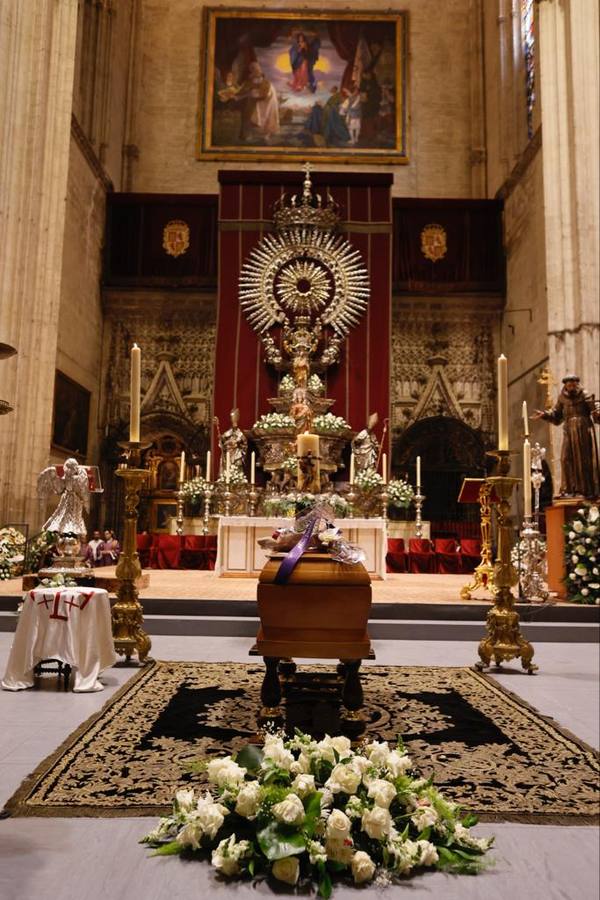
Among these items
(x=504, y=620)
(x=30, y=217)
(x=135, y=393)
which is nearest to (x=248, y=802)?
(x=135, y=393)

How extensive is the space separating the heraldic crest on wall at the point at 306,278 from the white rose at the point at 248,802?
13.2m

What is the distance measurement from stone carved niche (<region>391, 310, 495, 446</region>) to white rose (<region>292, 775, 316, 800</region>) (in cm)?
1505

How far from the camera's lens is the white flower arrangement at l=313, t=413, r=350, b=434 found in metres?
13.3

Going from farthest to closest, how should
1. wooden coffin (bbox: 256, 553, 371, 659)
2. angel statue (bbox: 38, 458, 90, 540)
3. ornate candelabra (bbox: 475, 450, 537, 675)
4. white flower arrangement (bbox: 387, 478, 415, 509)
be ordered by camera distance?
white flower arrangement (bbox: 387, 478, 415, 509), angel statue (bbox: 38, 458, 90, 540), ornate candelabra (bbox: 475, 450, 537, 675), wooden coffin (bbox: 256, 553, 371, 659)

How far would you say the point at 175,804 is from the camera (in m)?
2.27

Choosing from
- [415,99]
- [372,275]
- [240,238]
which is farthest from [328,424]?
[415,99]

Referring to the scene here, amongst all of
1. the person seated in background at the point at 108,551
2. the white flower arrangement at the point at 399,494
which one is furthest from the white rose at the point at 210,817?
the person seated in background at the point at 108,551

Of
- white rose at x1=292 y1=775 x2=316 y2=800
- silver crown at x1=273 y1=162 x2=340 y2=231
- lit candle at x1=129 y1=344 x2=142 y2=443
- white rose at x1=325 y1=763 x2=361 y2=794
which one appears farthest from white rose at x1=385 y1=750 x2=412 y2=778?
silver crown at x1=273 y1=162 x2=340 y2=231

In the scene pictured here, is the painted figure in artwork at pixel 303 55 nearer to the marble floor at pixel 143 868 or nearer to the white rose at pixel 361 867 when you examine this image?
the marble floor at pixel 143 868

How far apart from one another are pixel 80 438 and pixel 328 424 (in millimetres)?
5820

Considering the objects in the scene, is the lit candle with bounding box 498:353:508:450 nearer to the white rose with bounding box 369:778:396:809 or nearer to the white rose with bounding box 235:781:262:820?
the white rose with bounding box 369:778:396:809

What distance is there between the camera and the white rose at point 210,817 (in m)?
2.11

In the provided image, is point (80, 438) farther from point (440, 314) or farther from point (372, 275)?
point (440, 314)

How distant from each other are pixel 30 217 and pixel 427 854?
12.2 m
